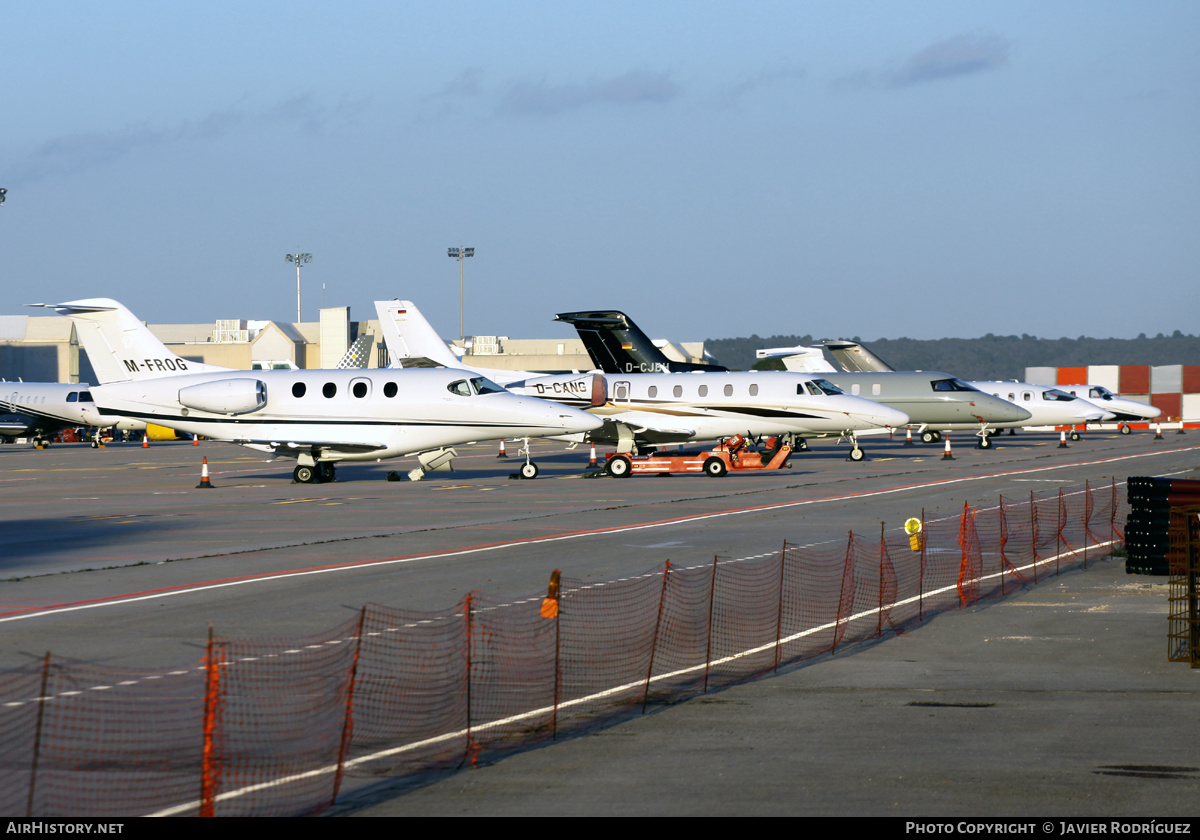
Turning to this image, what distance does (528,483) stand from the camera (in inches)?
1565

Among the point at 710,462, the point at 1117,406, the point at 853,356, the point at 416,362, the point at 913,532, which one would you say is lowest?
the point at 710,462

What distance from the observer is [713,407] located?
1730 inches

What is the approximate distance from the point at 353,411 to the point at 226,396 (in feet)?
12.6

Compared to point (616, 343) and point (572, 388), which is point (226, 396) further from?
point (616, 343)

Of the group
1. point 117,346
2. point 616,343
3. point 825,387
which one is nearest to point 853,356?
point 616,343

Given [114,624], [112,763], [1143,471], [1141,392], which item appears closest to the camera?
[112,763]

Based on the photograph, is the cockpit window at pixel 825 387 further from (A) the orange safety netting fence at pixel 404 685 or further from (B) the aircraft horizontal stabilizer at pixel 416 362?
(A) the orange safety netting fence at pixel 404 685

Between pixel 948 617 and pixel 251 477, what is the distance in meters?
33.4

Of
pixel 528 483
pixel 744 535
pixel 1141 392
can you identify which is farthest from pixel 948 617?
pixel 1141 392

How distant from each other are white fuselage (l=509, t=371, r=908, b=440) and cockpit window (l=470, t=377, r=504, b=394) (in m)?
6.47

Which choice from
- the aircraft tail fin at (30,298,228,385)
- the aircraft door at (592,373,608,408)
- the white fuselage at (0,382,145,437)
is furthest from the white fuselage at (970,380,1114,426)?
the white fuselage at (0,382,145,437)

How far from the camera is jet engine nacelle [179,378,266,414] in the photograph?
37.9 m

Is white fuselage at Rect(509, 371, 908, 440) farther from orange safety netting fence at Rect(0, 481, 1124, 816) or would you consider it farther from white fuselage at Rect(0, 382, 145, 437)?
white fuselage at Rect(0, 382, 145, 437)
